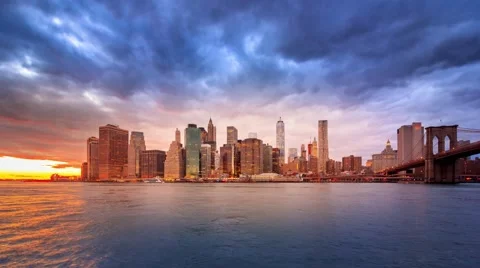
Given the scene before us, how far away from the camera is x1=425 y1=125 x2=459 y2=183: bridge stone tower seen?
136m

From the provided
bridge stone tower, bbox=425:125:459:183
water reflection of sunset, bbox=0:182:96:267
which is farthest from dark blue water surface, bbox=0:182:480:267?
bridge stone tower, bbox=425:125:459:183

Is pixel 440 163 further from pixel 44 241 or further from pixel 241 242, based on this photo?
pixel 44 241

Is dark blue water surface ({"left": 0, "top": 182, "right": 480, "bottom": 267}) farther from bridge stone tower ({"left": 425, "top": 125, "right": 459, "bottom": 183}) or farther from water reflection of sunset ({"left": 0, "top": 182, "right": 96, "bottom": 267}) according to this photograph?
bridge stone tower ({"left": 425, "top": 125, "right": 459, "bottom": 183})

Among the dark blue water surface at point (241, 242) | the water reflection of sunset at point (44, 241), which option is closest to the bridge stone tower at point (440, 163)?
the dark blue water surface at point (241, 242)

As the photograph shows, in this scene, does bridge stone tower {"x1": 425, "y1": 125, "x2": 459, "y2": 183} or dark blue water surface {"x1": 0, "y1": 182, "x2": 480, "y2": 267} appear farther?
bridge stone tower {"x1": 425, "y1": 125, "x2": 459, "y2": 183}

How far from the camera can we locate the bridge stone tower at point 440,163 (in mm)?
135875

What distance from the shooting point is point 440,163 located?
138375 mm

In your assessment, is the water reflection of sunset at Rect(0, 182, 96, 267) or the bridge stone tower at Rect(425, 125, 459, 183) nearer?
the water reflection of sunset at Rect(0, 182, 96, 267)

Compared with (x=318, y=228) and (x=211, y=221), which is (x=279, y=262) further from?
(x=211, y=221)

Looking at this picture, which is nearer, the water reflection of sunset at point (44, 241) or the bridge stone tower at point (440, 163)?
the water reflection of sunset at point (44, 241)

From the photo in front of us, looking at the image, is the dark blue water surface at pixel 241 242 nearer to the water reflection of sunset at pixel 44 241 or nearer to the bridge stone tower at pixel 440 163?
the water reflection of sunset at pixel 44 241

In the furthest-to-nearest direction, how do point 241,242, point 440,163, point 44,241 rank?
1. point 440,163
2. point 44,241
3. point 241,242

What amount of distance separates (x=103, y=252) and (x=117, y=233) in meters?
6.71

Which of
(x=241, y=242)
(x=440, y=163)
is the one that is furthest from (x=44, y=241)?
(x=440, y=163)
